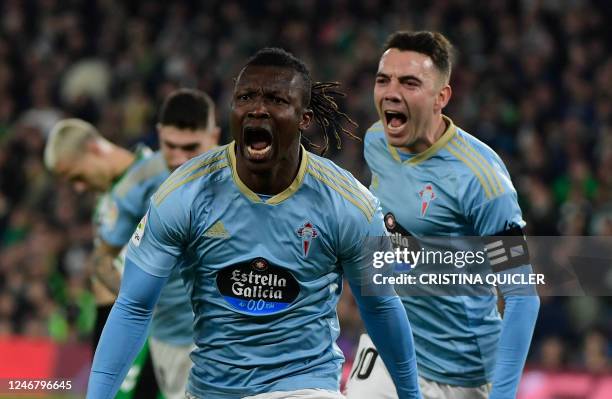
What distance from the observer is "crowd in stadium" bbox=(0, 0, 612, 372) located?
1076 centimetres

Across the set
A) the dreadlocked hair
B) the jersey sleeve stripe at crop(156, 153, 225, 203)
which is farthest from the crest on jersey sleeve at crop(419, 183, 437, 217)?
the jersey sleeve stripe at crop(156, 153, 225, 203)

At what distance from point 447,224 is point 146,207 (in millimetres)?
2207

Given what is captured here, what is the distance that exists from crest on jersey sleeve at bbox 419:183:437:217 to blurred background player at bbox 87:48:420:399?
40.4 inches

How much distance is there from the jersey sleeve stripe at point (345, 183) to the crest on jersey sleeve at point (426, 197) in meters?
1.05

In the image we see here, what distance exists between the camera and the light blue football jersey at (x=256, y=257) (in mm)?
3881

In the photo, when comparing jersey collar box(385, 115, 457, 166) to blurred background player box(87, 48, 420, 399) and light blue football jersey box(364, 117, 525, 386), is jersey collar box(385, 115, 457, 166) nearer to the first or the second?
light blue football jersey box(364, 117, 525, 386)

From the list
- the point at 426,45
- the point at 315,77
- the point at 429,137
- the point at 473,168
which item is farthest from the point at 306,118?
the point at 315,77

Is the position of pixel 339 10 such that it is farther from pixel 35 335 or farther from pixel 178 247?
pixel 178 247

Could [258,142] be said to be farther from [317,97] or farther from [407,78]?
[407,78]

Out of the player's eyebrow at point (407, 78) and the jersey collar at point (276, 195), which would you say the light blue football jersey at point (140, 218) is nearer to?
the player's eyebrow at point (407, 78)

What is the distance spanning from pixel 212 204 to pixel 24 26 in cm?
1258

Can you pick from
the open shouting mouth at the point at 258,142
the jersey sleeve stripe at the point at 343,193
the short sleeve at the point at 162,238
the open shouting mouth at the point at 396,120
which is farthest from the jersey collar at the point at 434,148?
the short sleeve at the point at 162,238

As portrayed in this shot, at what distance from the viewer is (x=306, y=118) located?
4016mm

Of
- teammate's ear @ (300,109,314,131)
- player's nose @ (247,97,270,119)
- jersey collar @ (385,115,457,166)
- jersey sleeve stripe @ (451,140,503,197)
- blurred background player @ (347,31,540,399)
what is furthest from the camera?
jersey collar @ (385,115,457,166)
